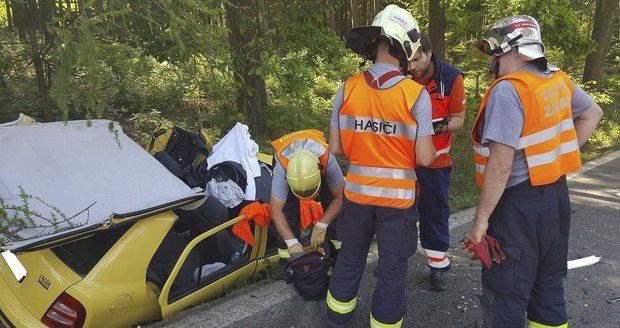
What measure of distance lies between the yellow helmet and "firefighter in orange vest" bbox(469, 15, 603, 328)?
93 cm

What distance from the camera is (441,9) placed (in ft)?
31.0

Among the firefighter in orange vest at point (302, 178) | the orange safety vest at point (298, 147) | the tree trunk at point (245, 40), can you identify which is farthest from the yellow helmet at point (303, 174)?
the tree trunk at point (245, 40)

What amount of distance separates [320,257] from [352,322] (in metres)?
0.50

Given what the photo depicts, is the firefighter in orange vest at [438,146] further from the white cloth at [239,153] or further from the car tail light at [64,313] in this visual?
the car tail light at [64,313]

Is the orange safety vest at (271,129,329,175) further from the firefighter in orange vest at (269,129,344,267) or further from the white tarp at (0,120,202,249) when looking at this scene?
the white tarp at (0,120,202,249)

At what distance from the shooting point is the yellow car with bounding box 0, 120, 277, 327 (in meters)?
2.44

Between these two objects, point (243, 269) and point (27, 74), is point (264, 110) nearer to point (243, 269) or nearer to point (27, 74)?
point (27, 74)

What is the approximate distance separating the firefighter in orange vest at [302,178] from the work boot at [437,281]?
0.98 metres

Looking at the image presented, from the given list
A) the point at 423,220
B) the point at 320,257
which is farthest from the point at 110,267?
the point at 423,220

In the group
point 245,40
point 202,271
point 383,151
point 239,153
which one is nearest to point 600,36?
point 245,40

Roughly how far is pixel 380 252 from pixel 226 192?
1608mm

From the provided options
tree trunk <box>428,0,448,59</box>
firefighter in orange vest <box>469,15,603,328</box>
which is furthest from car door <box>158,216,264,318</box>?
tree trunk <box>428,0,448,59</box>

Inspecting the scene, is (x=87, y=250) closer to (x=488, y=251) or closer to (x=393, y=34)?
(x=393, y=34)

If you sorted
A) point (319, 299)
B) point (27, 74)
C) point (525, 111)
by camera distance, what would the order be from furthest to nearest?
point (27, 74) < point (319, 299) < point (525, 111)
